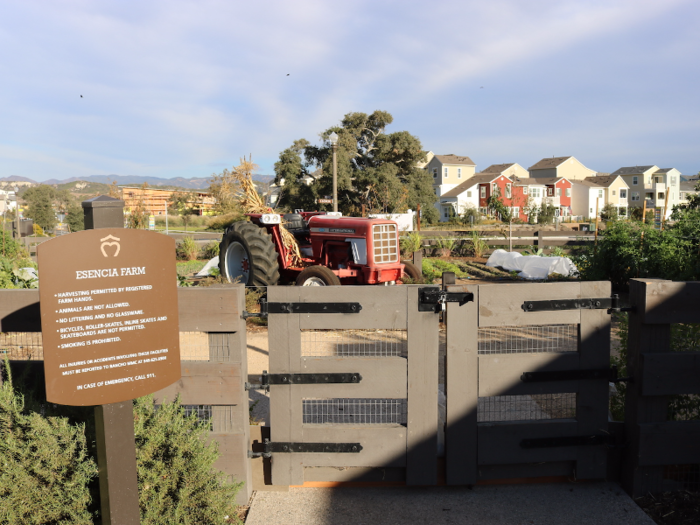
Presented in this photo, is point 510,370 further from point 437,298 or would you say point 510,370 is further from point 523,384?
point 437,298

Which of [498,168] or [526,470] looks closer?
[526,470]

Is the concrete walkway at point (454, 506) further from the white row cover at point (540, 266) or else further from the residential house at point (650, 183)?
the residential house at point (650, 183)

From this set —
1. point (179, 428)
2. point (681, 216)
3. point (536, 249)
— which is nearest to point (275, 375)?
point (179, 428)

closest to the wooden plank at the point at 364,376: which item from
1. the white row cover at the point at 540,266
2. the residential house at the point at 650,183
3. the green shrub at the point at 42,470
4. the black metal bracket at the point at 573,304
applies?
the black metal bracket at the point at 573,304

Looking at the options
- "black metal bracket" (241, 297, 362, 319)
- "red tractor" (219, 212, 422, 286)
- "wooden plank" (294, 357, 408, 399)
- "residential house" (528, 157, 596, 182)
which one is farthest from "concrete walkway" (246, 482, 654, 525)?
"residential house" (528, 157, 596, 182)

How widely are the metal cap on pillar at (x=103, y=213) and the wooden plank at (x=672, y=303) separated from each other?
303cm

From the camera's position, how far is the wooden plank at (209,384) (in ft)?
10.4

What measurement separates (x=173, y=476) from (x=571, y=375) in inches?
95.2

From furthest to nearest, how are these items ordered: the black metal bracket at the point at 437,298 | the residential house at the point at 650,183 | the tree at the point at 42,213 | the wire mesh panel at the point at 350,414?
the residential house at the point at 650,183 → the tree at the point at 42,213 → the wire mesh panel at the point at 350,414 → the black metal bracket at the point at 437,298

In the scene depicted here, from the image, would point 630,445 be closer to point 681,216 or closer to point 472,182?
point 681,216

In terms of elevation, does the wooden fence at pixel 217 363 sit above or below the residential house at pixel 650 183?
below

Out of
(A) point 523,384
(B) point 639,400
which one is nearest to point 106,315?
(A) point 523,384

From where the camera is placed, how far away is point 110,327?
226 cm

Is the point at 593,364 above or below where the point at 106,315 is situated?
below
